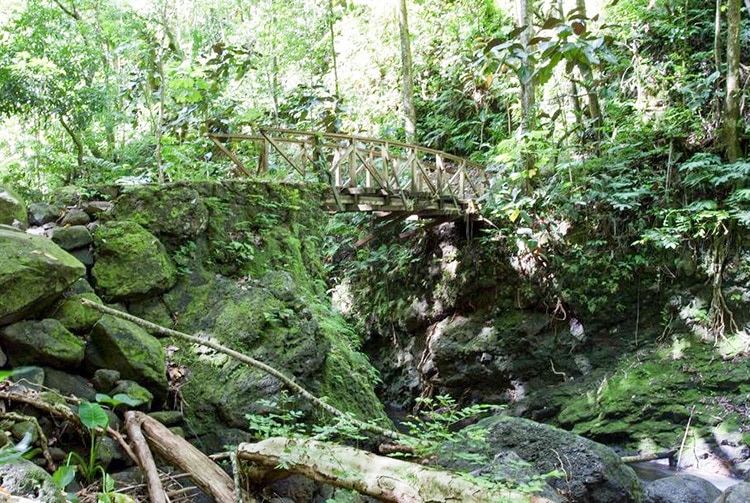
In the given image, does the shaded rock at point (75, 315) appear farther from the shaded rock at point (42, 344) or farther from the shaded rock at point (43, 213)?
the shaded rock at point (43, 213)

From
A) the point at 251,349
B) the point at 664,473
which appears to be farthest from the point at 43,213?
the point at 664,473

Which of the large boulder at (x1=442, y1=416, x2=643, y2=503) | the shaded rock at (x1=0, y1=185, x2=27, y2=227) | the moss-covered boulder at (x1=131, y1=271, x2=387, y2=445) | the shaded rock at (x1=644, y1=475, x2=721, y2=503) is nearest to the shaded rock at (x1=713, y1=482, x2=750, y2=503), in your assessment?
the shaded rock at (x1=644, y1=475, x2=721, y2=503)

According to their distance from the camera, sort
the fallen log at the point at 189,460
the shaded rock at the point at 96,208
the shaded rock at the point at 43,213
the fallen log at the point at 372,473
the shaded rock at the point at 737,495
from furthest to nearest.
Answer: the shaded rock at the point at 96,208 → the shaded rock at the point at 43,213 → the shaded rock at the point at 737,495 → the fallen log at the point at 189,460 → the fallen log at the point at 372,473

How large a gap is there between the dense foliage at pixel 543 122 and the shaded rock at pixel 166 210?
5.61 ft

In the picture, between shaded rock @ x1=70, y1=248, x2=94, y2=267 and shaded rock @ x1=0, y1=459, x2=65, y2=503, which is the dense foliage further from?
shaded rock @ x1=0, y1=459, x2=65, y2=503

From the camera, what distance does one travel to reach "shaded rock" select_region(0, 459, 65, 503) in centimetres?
216

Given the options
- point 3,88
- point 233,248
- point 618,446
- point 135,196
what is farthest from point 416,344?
point 3,88

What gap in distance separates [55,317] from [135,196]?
1.65 meters

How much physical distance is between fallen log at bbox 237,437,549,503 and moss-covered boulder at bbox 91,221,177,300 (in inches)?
80.5

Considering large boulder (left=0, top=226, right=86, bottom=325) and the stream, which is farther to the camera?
the stream

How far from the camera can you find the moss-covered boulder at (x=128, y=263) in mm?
4441

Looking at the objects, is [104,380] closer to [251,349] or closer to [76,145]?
[251,349]

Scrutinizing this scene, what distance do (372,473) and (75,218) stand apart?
3469mm

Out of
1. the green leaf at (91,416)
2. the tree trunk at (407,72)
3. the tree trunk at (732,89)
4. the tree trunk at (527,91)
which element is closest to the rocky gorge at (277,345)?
the green leaf at (91,416)
